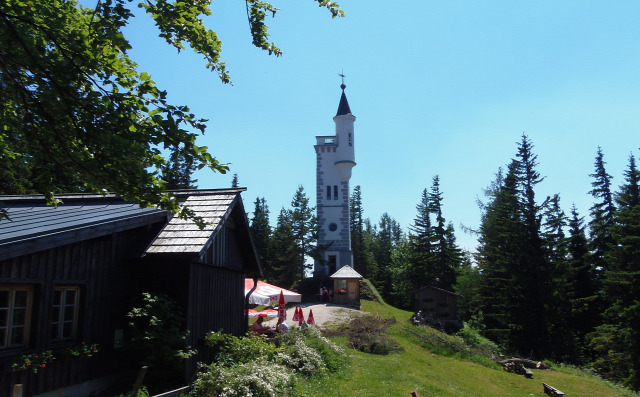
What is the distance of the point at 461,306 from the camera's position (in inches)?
1634

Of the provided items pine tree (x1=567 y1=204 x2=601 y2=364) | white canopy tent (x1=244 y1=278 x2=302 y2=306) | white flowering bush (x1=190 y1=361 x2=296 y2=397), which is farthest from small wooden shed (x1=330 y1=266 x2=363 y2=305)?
white flowering bush (x1=190 y1=361 x2=296 y2=397)

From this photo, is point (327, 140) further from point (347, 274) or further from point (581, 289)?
point (581, 289)

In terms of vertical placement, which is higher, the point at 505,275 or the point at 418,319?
the point at 505,275

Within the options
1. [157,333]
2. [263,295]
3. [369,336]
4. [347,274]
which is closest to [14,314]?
[157,333]

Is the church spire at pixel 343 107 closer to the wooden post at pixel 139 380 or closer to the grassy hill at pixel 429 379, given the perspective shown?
the grassy hill at pixel 429 379

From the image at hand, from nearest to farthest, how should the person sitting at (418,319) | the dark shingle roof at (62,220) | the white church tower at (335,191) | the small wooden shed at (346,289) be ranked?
the dark shingle roof at (62,220)
the person sitting at (418,319)
the small wooden shed at (346,289)
the white church tower at (335,191)

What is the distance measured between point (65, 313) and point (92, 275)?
85 centimetres

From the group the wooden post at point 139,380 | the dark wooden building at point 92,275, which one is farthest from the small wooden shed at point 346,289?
the wooden post at point 139,380

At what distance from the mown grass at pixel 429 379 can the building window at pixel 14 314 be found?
5.94 meters

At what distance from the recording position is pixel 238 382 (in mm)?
9094

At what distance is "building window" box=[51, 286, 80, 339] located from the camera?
8258 mm

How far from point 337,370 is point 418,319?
16.1 metres

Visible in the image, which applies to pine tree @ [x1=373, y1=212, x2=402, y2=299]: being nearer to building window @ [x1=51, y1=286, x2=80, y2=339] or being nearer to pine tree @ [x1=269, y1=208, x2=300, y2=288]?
pine tree @ [x1=269, y1=208, x2=300, y2=288]

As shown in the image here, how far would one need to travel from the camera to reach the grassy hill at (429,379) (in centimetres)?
1211
